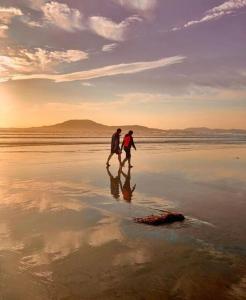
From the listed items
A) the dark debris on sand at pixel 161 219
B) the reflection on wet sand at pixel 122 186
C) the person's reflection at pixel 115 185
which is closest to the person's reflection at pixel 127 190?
the reflection on wet sand at pixel 122 186

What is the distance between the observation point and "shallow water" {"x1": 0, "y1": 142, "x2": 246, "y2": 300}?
5277 mm

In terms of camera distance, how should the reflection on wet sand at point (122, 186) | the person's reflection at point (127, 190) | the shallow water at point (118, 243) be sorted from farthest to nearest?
the reflection on wet sand at point (122, 186)
the person's reflection at point (127, 190)
the shallow water at point (118, 243)

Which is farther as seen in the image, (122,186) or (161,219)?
(122,186)

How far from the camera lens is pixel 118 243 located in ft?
23.5

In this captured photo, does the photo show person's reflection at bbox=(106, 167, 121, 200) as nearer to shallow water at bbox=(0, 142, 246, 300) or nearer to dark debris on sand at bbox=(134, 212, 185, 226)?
shallow water at bbox=(0, 142, 246, 300)

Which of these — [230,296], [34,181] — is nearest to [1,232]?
[230,296]

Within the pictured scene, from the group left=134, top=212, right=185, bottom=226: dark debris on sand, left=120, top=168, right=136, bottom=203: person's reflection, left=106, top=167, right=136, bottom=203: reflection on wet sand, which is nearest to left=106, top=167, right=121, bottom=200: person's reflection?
left=106, top=167, right=136, bottom=203: reflection on wet sand

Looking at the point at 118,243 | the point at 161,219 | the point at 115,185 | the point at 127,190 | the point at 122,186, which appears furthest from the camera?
the point at 115,185

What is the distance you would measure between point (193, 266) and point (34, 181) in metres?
10.1

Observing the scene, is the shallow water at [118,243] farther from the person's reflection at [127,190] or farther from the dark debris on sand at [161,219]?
the dark debris on sand at [161,219]

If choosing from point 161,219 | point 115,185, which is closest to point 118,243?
point 161,219

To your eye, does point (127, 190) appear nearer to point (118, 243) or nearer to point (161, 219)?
point (161, 219)

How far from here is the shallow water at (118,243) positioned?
528 cm

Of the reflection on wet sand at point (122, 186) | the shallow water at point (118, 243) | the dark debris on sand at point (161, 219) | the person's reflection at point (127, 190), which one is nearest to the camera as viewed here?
the shallow water at point (118, 243)
